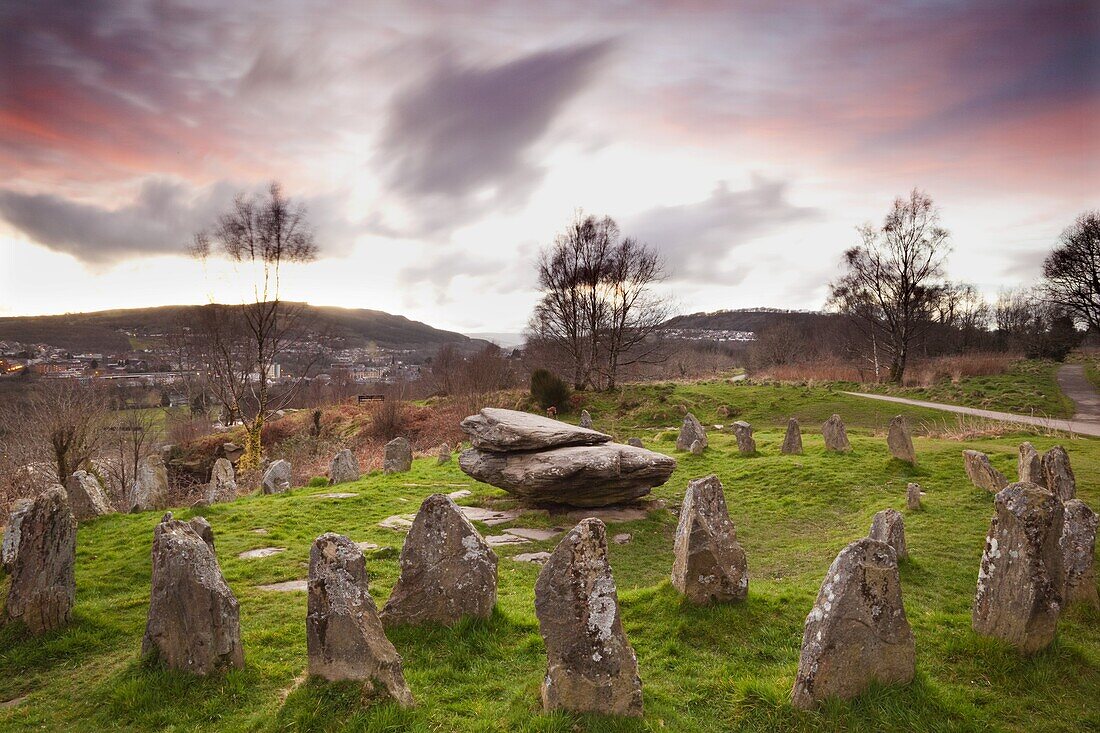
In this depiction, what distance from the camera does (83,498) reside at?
37.9 feet

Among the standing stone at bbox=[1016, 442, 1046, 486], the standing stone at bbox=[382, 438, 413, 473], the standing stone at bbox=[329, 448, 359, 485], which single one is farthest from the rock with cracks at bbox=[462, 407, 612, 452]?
the standing stone at bbox=[1016, 442, 1046, 486]

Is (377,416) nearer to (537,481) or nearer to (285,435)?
(285,435)

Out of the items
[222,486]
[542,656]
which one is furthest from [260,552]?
[222,486]

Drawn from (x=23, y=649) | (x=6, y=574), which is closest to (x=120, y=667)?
(x=23, y=649)

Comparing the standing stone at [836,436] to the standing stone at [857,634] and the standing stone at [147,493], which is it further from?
the standing stone at [147,493]

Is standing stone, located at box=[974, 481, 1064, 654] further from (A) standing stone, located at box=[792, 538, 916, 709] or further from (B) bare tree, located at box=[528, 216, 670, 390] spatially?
(B) bare tree, located at box=[528, 216, 670, 390]

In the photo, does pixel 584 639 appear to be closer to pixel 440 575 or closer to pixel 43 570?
pixel 440 575

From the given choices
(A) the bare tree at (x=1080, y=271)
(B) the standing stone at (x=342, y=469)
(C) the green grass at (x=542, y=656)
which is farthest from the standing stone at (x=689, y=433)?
(A) the bare tree at (x=1080, y=271)

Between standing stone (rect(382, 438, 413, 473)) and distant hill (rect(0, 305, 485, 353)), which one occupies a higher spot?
distant hill (rect(0, 305, 485, 353))

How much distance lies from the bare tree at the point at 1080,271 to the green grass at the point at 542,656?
96.8 feet

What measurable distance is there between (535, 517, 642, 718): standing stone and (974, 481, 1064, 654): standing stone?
3923 mm

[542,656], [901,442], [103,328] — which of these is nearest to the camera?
[542,656]

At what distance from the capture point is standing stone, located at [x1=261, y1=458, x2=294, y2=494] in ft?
52.0

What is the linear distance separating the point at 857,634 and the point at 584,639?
7.78ft
